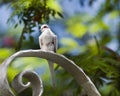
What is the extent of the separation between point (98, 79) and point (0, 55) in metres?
0.51

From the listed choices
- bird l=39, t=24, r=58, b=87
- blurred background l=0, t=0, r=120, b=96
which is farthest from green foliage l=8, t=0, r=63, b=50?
bird l=39, t=24, r=58, b=87

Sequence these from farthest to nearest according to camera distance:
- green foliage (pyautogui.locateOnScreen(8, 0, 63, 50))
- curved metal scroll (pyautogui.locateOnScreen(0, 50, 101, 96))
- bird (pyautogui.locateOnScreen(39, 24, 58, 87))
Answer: green foliage (pyautogui.locateOnScreen(8, 0, 63, 50)) → bird (pyautogui.locateOnScreen(39, 24, 58, 87)) → curved metal scroll (pyautogui.locateOnScreen(0, 50, 101, 96))

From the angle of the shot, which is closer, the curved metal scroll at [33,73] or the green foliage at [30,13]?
the curved metal scroll at [33,73]

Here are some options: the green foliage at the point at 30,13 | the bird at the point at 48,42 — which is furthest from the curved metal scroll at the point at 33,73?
the green foliage at the point at 30,13

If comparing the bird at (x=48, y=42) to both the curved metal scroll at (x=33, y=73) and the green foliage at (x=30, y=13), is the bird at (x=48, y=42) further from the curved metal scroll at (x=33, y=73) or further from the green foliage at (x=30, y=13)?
the green foliage at (x=30, y=13)

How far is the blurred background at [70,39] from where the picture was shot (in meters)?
1.46

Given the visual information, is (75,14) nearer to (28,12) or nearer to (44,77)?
(44,77)

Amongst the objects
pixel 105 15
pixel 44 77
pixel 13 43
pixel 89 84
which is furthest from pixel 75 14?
pixel 89 84

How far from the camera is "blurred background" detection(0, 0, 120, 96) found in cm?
146

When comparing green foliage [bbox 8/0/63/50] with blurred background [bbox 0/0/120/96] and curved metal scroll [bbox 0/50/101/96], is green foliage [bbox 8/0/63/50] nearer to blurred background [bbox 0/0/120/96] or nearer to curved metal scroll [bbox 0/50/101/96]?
blurred background [bbox 0/0/120/96]

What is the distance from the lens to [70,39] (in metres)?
2.28

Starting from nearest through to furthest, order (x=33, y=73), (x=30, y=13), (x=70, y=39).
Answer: (x=33, y=73), (x=30, y=13), (x=70, y=39)

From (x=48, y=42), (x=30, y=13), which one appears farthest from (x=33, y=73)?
(x=30, y=13)

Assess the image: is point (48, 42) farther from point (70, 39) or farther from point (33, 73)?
point (70, 39)
